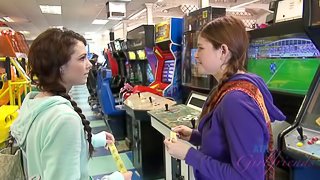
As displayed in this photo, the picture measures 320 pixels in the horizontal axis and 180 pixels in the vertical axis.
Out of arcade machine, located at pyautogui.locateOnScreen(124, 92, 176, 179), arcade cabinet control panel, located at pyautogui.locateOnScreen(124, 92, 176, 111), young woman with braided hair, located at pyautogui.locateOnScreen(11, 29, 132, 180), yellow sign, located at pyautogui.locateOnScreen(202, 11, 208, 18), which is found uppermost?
yellow sign, located at pyautogui.locateOnScreen(202, 11, 208, 18)

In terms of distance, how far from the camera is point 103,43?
1950cm

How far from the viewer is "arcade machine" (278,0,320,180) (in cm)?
131

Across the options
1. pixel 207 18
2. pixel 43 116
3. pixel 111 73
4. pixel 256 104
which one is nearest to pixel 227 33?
pixel 256 104

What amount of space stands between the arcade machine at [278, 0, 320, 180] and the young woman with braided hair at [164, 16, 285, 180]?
0.20m

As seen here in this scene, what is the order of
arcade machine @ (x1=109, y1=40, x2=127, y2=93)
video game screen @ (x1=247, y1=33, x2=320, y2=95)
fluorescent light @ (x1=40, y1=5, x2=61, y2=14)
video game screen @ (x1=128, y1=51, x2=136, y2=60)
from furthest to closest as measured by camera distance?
1. fluorescent light @ (x1=40, y1=5, x2=61, y2=14)
2. arcade machine @ (x1=109, y1=40, x2=127, y2=93)
3. video game screen @ (x1=128, y1=51, x2=136, y2=60)
4. video game screen @ (x1=247, y1=33, x2=320, y2=95)

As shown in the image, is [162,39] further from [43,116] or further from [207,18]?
[43,116]

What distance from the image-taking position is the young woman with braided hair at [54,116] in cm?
100

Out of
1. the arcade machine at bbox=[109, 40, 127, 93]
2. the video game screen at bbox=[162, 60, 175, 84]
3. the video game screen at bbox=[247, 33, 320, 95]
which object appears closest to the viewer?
the video game screen at bbox=[247, 33, 320, 95]

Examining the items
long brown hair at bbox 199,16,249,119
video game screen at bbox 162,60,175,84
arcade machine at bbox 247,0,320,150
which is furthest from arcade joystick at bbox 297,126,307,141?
video game screen at bbox 162,60,175,84

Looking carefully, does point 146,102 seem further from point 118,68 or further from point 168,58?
point 118,68

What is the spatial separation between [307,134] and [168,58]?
9.36 feet

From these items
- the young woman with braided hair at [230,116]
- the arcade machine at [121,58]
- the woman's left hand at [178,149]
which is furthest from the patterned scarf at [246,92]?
the arcade machine at [121,58]

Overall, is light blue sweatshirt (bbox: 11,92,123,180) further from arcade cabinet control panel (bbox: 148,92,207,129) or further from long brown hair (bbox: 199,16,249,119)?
arcade cabinet control panel (bbox: 148,92,207,129)

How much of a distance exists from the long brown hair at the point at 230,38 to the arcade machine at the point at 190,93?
62 cm
